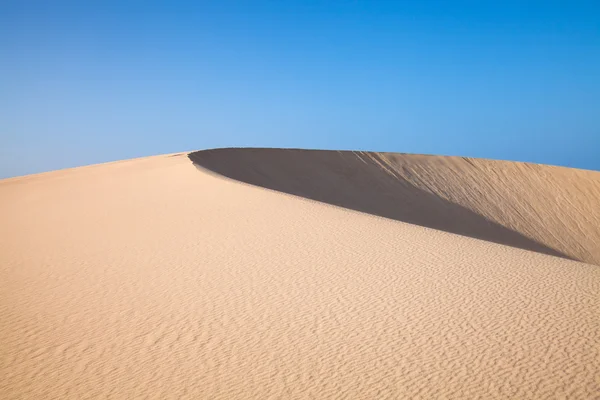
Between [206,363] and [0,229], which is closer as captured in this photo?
[206,363]

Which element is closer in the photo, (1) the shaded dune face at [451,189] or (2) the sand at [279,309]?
(2) the sand at [279,309]

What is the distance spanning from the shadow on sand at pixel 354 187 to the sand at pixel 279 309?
35.0 feet

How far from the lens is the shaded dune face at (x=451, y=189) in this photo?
20.4 meters

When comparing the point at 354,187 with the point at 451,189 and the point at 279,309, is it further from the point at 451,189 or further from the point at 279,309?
the point at 279,309

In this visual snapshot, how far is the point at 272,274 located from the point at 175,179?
29.0 ft

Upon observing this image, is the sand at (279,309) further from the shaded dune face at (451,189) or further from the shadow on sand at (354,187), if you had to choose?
the shaded dune face at (451,189)

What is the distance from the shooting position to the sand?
9.50 feet

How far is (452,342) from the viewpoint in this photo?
3.26 m

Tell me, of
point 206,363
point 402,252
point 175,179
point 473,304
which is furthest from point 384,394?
point 175,179

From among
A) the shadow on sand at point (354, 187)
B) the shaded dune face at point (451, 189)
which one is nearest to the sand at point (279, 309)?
the shadow on sand at point (354, 187)

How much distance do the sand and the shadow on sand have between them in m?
10.7

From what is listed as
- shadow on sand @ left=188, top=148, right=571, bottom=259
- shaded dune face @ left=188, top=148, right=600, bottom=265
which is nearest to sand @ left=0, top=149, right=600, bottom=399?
shadow on sand @ left=188, top=148, right=571, bottom=259

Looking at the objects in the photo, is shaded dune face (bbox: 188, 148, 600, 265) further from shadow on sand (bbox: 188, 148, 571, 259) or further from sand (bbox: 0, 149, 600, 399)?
sand (bbox: 0, 149, 600, 399)

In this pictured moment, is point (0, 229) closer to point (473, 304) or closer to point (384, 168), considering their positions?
point (473, 304)
